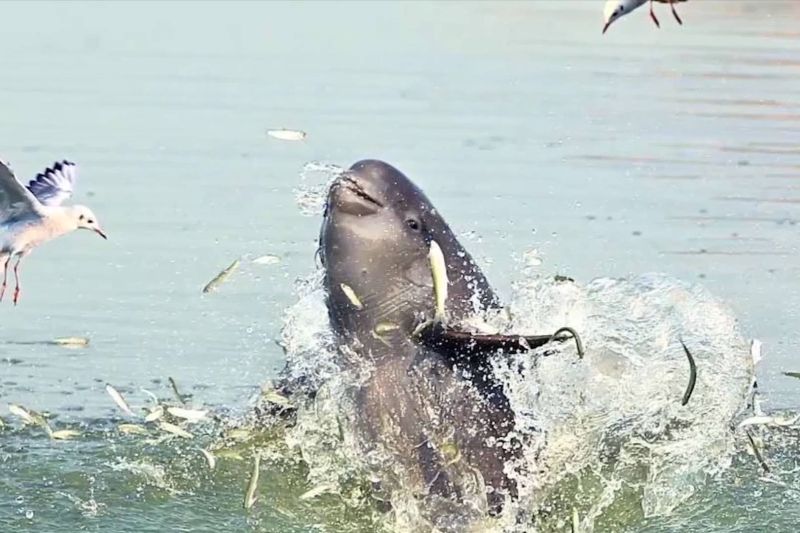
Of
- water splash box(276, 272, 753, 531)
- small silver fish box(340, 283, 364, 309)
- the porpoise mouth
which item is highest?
the porpoise mouth

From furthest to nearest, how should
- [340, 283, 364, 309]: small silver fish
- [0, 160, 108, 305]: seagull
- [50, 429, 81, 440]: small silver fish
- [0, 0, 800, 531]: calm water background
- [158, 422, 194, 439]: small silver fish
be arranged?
[0, 0, 800, 531]: calm water background, [0, 160, 108, 305]: seagull, [50, 429, 81, 440]: small silver fish, [158, 422, 194, 439]: small silver fish, [340, 283, 364, 309]: small silver fish

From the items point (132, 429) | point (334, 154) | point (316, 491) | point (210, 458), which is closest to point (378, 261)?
point (316, 491)

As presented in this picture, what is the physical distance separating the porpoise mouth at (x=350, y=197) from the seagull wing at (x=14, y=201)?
2.47m

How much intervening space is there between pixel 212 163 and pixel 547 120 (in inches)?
181

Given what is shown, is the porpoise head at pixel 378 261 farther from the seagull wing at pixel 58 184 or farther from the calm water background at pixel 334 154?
the seagull wing at pixel 58 184

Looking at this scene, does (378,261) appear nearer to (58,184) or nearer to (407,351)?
(407,351)

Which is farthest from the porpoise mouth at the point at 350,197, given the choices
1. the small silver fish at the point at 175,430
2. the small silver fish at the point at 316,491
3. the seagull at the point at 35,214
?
the seagull at the point at 35,214

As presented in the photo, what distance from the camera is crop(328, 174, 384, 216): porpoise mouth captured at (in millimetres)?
9906

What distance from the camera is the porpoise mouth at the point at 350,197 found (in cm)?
991

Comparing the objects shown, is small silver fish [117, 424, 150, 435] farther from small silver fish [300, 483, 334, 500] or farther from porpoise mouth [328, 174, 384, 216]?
porpoise mouth [328, 174, 384, 216]

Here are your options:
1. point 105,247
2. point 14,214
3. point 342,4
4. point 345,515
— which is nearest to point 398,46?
point 342,4

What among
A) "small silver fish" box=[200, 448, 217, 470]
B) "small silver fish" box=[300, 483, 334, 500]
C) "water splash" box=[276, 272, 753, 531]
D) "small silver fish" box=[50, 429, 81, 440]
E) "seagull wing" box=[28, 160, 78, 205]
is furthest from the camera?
"seagull wing" box=[28, 160, 78, 205]

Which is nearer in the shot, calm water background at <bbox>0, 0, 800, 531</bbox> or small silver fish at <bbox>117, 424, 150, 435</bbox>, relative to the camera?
small silver fish at <bbox>117, 424, 150, 435</bbox>

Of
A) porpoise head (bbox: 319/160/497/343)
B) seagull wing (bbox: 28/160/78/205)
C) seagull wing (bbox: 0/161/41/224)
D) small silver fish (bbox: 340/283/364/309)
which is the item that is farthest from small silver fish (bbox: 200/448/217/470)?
seagull wing (bbox: 28/160/78/205)
